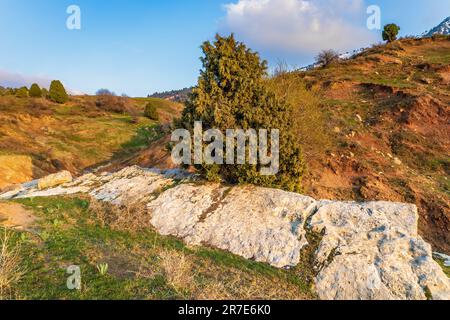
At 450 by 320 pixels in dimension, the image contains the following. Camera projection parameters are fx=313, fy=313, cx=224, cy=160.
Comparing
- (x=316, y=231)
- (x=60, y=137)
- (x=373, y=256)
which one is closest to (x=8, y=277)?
(x=316, y=231)

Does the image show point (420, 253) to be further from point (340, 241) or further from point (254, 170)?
point (254, 170)

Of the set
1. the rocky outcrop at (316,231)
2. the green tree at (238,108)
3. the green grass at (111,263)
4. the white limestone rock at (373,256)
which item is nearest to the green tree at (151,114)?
the rocky outcrop at (316,231)

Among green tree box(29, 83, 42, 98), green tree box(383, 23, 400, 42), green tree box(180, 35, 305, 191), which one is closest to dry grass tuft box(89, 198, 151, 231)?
green tree box(180, 35, 305, 191)

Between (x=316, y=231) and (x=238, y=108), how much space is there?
17.0 ft

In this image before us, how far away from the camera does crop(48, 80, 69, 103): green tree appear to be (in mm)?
53188

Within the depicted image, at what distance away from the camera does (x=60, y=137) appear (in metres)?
37.9

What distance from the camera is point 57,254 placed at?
7.70 metres

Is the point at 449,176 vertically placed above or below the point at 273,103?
below

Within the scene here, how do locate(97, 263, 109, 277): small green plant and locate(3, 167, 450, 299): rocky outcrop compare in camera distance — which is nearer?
locate(97, 263, 109, 277): small green plant

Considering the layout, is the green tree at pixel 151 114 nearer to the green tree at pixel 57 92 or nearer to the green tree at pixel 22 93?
the green tree at pixel 57 92

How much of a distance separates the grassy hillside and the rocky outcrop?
1997 centimetres

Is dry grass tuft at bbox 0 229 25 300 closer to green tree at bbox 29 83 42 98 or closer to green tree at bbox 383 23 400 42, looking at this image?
green tree at bbox 383 23 400 42
